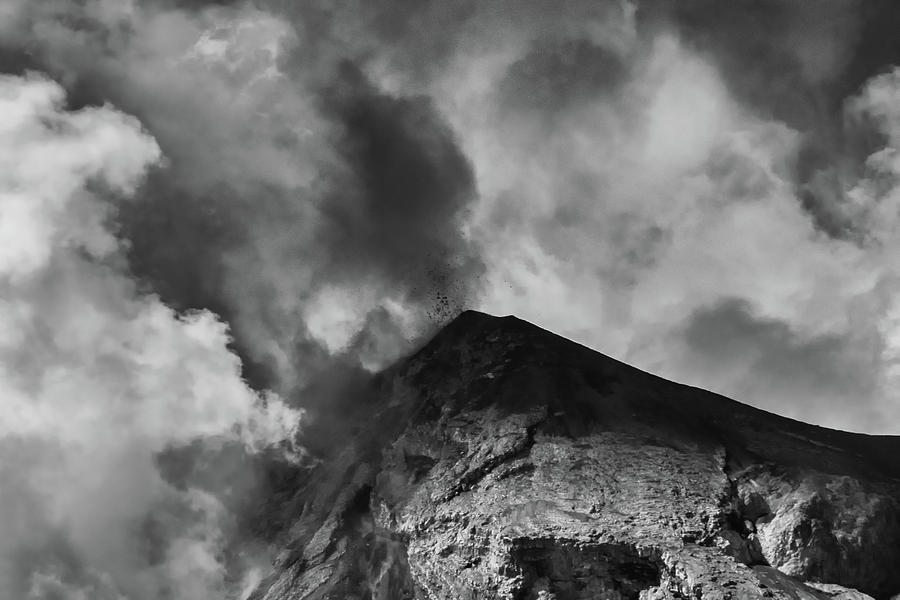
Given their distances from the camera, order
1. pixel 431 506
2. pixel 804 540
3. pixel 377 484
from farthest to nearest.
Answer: pixel 377 484, pixel 431 506, pixel 804 540

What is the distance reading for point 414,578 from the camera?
3706 inches

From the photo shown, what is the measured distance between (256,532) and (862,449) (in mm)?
97979

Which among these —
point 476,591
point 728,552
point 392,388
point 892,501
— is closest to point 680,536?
point 728,552

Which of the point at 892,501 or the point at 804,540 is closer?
the point at 804,540

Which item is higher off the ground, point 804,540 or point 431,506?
point 431,506

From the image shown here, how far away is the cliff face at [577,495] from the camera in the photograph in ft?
276

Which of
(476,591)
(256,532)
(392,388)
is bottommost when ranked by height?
(476,591)

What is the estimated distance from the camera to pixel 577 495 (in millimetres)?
93750

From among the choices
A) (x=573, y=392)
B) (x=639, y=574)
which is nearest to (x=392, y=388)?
(x=573, y=392)

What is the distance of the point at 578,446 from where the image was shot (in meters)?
104

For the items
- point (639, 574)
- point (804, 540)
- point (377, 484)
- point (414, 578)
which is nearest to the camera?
point (639, 574)

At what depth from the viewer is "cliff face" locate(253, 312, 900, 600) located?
84.2 m

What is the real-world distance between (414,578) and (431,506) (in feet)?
31.6

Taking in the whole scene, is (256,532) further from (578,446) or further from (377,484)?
(578,446)
